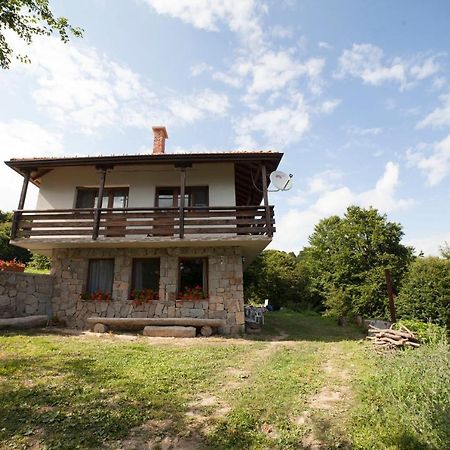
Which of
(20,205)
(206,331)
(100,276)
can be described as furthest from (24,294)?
(206,331)

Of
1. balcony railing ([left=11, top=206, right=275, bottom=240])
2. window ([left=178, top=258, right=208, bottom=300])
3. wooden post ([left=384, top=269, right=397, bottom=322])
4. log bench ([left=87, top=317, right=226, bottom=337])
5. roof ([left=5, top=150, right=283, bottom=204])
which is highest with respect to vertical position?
roof ([left=5, top=150, right=283, bottom=204])

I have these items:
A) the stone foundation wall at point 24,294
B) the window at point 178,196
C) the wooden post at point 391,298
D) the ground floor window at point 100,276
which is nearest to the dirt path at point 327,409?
the wooden post at point 391,298

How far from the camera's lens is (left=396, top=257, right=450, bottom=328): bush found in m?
11.9

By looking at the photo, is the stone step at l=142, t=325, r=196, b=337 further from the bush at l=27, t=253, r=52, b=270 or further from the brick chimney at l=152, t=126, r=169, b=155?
the bush at l=27, t=253, r=52, b=270

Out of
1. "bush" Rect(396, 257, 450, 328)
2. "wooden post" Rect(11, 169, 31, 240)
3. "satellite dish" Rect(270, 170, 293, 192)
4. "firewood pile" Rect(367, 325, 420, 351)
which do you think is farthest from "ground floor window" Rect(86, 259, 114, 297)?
"bush" Rect(396, 257, 450, 328)

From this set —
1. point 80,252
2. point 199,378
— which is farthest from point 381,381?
point 80,252

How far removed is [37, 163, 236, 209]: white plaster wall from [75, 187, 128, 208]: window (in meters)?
0.26

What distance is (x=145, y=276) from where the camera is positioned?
1160 centimetres

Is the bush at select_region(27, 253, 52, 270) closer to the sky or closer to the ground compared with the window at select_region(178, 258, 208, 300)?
closer to the sky

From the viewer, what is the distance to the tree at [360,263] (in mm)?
17609

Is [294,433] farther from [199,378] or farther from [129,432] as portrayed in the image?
[199,378]

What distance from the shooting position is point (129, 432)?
12.3ft

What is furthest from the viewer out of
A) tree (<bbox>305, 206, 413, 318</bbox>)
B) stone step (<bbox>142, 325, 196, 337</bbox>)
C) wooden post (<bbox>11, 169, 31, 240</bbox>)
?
tree (<bbox>305, 206, 413, 318</bbox>)

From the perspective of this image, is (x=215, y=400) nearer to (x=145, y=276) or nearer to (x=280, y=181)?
(x=145, y=276)
